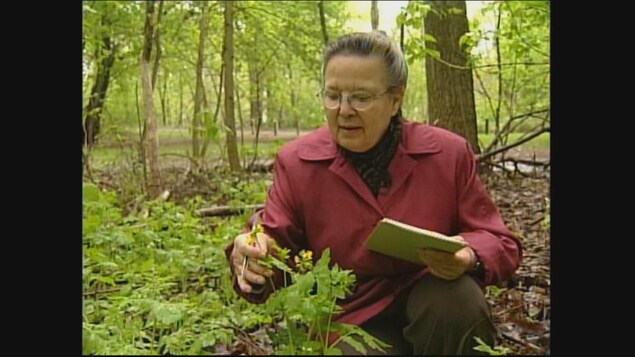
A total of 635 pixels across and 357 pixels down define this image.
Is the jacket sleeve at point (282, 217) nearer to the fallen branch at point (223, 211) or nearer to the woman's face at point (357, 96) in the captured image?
the woman's face at point (357, 96)

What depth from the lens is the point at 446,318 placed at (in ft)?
6.75

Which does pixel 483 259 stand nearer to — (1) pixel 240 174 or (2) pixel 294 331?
(2) pixel 294 331

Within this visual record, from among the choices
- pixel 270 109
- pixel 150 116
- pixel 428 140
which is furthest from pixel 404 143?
pixel 270 109

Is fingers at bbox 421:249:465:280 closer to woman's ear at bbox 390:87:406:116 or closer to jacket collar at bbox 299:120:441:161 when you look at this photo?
jacket collar at bbox 299:120:441:161

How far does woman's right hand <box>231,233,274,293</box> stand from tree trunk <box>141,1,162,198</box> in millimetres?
3898

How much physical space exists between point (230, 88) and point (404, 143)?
5.93 m

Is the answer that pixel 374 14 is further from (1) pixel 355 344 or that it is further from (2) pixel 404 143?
(1) pixel 355 344

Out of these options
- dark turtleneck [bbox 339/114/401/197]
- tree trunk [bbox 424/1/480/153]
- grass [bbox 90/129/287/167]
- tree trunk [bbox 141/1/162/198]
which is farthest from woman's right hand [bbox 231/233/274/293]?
grass [bbox 90/129/287/167]

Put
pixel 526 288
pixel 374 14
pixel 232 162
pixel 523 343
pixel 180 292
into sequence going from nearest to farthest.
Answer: pixel 523 343 < pixel 180 292 < pixel 526 288 < pixel 374 14 < pixel 232 162

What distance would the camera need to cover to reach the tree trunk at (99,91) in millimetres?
6586

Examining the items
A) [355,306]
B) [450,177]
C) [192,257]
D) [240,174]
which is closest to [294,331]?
[355,306]

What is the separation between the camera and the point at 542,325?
2869 millimetres

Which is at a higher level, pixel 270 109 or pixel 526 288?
pixel 270 109
